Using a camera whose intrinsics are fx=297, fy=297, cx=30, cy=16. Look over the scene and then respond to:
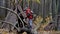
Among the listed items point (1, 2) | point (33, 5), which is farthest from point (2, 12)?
point (33, 5)

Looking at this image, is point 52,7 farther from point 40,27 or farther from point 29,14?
point 29,14

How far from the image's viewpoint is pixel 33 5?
765 inches

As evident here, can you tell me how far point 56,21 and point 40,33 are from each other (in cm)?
243

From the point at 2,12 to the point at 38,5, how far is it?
7.87 ft

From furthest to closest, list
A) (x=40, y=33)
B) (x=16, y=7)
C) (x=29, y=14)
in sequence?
(x=16, y=7) < (x=40, y=33) < (x=29, y=14)

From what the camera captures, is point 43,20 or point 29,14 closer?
point 29,14

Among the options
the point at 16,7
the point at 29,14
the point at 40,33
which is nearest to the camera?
the point at 29,14

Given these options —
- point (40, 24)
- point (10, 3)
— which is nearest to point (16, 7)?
Answer: point (10, 3)

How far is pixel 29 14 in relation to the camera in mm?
16328

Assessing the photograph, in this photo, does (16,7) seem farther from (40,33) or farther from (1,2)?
(40,33)

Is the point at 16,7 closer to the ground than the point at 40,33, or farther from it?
farther from it

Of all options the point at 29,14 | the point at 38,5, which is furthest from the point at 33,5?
the point at 29,14

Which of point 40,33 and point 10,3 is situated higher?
point 10,3

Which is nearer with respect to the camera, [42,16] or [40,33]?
[40,33]
